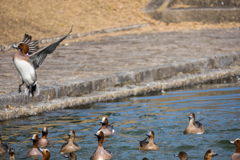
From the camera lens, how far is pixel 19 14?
1373cm

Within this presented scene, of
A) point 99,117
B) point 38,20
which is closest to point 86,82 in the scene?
point 99,117

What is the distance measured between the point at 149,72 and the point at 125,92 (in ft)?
3.11

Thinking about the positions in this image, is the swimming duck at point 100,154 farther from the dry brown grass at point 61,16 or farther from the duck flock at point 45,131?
the dry brown grass at point 61,16

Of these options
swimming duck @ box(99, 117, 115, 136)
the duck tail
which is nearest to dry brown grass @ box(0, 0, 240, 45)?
the duck tail

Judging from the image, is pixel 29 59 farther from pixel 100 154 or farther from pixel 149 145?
pixel 149 145

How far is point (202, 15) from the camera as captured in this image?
15.7m

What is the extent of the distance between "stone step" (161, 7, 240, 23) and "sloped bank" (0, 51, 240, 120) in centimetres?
556

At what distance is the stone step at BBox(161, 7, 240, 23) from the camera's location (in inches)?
604

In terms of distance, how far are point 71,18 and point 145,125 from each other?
9430mm

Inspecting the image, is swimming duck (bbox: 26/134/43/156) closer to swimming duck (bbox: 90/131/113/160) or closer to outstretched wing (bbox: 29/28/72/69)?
swimming duck (bbox: 90/131/113/160)

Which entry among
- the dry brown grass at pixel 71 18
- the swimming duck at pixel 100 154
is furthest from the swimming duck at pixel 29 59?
the dry brown grass at pixel 71 18

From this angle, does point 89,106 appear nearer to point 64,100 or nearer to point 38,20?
point 64,100

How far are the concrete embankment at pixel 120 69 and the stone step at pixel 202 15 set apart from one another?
2.43 metres

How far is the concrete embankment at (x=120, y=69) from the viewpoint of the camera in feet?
23.7
